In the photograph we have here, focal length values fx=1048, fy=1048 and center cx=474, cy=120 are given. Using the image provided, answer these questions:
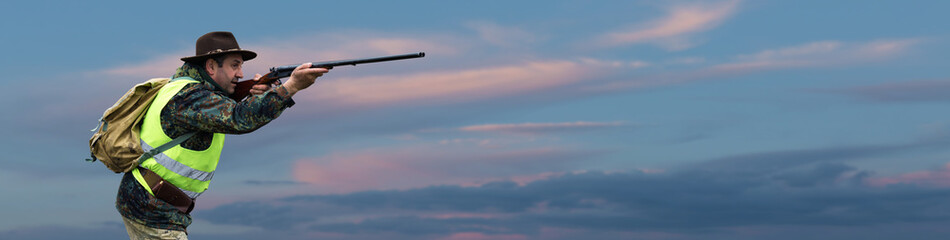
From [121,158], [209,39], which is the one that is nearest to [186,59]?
[209,39]

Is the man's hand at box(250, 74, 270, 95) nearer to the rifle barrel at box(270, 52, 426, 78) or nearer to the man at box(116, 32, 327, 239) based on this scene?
the man at box(116, 32, 327, 239)

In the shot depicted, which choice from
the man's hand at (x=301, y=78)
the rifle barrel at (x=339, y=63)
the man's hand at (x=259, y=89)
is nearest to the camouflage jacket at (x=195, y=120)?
the man's hand at (x=301, y=78)

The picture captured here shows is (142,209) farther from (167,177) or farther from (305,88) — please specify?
(305,88)

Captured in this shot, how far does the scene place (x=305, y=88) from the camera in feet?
31.3

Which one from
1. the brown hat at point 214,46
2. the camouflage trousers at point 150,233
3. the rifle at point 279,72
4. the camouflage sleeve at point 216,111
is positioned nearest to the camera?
the camouflage sleeve at point 216,111

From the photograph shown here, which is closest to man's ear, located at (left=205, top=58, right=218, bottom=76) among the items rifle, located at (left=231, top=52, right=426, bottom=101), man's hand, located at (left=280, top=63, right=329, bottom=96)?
rifle, located at (left=231, top=52, right=426, bottom=101)

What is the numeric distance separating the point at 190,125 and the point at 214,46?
945mm

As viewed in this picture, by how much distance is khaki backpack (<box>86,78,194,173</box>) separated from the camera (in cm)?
965

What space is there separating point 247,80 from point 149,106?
0.96 m

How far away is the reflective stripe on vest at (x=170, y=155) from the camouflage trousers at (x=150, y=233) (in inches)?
15.9

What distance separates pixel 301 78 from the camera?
9.40 meters

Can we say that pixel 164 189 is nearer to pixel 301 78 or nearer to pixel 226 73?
pixel 226 73

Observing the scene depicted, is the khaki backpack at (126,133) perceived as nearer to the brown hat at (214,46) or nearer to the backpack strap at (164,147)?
the backpack strap at (164,147)

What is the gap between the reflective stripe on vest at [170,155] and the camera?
379 inches
